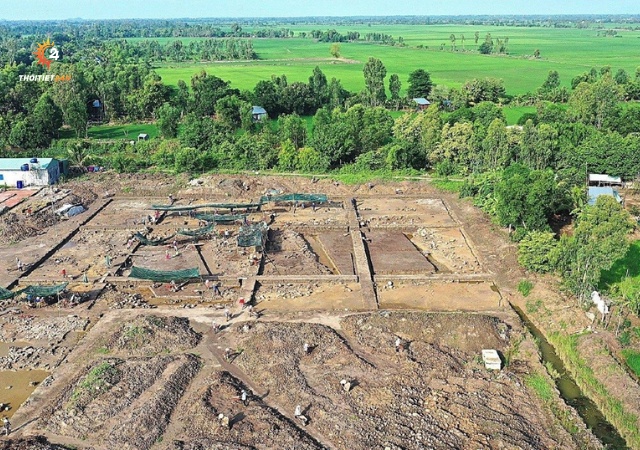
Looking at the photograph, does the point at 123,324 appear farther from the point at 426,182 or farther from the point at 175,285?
the point at 426,182

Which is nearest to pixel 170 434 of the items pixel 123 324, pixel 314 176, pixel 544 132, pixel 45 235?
pixel 123 324

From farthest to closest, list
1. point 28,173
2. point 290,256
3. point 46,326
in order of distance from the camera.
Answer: point 28,173
point 290,256
point 46,326

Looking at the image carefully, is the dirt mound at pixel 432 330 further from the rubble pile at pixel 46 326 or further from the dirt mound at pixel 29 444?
the rubble pile at pixel 46 326

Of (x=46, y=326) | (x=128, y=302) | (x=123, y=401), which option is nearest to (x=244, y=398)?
(x=123, y=401)

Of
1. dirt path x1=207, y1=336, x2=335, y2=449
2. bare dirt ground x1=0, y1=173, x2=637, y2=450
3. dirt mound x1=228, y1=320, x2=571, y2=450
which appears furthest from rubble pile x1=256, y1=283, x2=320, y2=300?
dirt path x1=207, y1=336, x2=335, y2=449

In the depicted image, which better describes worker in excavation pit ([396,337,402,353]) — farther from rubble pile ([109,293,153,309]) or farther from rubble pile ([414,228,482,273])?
rubble pile ([109,293,153,309])

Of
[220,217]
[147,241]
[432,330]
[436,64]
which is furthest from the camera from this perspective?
[436,64]

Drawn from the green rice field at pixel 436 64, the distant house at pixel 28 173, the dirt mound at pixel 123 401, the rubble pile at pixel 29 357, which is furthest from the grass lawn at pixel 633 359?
the green rice field at pixel 436 64

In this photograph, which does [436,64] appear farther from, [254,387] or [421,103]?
[254,387]
